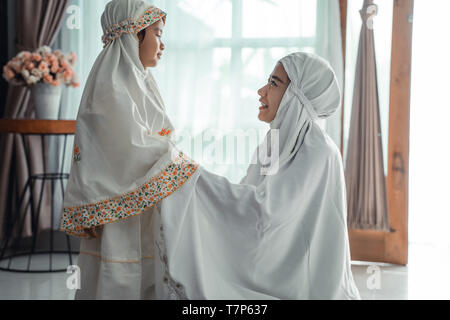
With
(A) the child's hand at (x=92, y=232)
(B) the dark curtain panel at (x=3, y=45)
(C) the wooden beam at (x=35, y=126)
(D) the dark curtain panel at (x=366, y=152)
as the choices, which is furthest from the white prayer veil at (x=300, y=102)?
(B) the dark curtain panel at (x=3, y=45)

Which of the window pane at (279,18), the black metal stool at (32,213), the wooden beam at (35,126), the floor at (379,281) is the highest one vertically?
the window pane at (279,18)

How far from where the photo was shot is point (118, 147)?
1807mm

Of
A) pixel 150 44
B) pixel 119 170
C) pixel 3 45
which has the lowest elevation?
pixel 119 170

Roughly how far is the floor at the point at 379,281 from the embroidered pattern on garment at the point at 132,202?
1026mm

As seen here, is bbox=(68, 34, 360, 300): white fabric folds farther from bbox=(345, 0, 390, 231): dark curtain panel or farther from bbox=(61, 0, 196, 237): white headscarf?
bbox=(345, 0, 390, 231): dark curtain panel

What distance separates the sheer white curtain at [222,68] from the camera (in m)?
3.48

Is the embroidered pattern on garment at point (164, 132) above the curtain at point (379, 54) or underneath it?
underneath

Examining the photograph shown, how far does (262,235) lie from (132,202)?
50 centimetres

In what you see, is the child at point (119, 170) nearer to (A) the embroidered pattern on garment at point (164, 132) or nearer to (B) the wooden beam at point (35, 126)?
(A) the embroidered pattern on garment at point (164, 132)

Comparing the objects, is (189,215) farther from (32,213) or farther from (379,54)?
(32,213)

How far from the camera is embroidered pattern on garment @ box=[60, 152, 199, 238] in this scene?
1730 millimetres

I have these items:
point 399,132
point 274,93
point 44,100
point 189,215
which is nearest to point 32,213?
point 44,100
